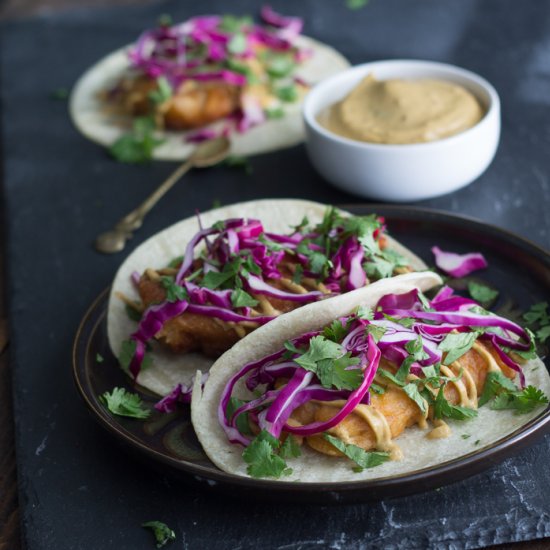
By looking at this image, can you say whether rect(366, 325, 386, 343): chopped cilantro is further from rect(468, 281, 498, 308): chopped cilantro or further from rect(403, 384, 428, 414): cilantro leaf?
rect(468, 281, 498, 308): chopped cilantro

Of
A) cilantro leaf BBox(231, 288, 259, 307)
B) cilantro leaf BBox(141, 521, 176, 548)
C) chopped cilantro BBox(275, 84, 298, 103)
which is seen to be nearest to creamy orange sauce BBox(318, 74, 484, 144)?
chopped cilantro BBox(275, 84, 298, 103)

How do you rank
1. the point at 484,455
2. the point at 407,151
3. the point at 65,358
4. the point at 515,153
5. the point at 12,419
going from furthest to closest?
the point at 515,153 < the point at 407,151 < the point at 65,358 < the point at 12,419 < the point at 484,455

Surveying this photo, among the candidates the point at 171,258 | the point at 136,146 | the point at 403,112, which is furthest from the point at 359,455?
the point at 136,146

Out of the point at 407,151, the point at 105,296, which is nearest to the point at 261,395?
the point at 105,296

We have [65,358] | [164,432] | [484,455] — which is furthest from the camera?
[65,358]

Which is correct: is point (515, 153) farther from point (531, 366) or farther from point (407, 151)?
point (531, 366)

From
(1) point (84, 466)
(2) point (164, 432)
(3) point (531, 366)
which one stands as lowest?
(1) point (84, 466)

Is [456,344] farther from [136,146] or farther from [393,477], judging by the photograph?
[136,146]
